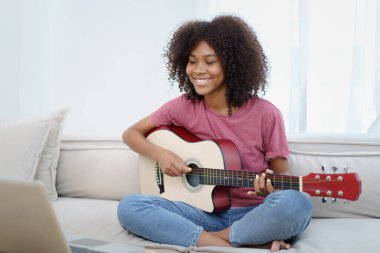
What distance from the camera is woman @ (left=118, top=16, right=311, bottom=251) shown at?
1.47 meters

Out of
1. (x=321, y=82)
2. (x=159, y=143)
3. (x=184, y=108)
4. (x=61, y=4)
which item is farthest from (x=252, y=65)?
(x=61, y=4)

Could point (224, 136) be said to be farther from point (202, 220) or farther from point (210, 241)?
point (210, 241)

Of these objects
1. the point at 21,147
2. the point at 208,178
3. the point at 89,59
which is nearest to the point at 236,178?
the point at 208,178

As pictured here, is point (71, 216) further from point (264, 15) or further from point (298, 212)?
point (264, 15)

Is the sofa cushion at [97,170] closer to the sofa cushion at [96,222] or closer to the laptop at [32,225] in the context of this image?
the sofa cushion at [96,222]

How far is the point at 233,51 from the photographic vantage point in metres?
1.83

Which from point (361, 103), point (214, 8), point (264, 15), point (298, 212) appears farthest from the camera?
point (214, 8)

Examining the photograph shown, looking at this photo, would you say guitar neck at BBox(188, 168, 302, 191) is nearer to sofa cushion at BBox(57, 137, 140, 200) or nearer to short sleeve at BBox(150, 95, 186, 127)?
short sleeve at BBox(150, 95, 186, 127)

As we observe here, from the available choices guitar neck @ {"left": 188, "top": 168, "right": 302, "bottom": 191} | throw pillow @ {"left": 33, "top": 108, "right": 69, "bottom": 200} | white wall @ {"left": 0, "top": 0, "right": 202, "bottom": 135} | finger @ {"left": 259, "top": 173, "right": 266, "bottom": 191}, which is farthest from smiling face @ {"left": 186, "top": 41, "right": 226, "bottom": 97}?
white wall @ {"left": 0, "top": 0, "right": 202, "bottom": 135}

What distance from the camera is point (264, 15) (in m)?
2.91

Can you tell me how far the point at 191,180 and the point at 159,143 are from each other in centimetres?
20

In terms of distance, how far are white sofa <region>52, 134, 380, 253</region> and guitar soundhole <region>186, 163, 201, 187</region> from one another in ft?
0.92

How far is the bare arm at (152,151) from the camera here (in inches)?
68.4

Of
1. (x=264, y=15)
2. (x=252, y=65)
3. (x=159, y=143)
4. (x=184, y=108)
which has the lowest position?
(x=159, y=143)
